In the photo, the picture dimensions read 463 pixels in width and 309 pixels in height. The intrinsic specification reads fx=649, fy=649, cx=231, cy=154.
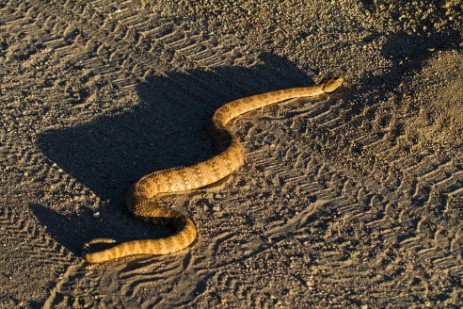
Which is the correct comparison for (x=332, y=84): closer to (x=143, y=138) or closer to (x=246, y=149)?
(x=246, y=149)

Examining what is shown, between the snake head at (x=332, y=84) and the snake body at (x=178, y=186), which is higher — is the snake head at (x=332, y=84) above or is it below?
above

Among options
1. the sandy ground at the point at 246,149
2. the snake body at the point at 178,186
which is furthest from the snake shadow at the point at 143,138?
the snake body at the point at 178,186

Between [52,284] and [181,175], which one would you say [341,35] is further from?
[52,284]

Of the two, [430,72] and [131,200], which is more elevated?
[430,72]

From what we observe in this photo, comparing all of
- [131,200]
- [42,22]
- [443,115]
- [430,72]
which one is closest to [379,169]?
[443,115]

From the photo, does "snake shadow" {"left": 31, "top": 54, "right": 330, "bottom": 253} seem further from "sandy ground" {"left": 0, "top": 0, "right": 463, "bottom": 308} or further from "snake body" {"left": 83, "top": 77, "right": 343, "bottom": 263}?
"snake body" {"left": 83, "top": 77, "right": 343, "bottom": 263}

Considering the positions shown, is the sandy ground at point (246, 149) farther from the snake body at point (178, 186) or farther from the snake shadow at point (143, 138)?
the snake body at point (178, 186)

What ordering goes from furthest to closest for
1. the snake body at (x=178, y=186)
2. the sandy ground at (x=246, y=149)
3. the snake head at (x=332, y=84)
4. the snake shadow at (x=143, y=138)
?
the snake head at (x=332, y=84)
the snake shadow at (x=143, y=138)
the snake body at (x=178, y=186)
the sandy ground at (x=246, y=149)
